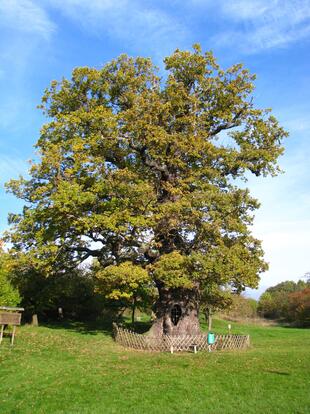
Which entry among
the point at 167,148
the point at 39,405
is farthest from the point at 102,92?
the point at 39,405

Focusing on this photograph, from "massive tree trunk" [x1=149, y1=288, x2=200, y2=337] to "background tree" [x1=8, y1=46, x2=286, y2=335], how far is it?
0.07m

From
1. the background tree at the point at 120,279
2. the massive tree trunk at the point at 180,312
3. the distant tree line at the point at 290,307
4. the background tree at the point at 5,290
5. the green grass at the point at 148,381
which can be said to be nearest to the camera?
the green grass at the point at 148,381

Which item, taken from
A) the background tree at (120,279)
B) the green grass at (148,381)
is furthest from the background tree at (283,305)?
the green grass at (148,381)

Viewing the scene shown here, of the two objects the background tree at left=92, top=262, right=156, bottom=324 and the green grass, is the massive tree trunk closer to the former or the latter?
the background tree at left=92, top=262, right=156, bottom=324

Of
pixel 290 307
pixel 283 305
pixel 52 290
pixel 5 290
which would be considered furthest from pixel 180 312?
pixel 283 305

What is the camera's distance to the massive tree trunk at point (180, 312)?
82.7 ft

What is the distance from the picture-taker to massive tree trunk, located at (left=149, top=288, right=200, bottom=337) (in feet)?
82.7

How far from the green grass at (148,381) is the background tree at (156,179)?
4874 millimetres

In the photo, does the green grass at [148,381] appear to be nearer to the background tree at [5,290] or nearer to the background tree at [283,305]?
the background tree at [5,290]

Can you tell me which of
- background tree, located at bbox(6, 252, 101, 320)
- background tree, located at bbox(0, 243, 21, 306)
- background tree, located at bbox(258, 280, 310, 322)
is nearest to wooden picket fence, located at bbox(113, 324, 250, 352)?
background tree, located at bbox(6, 252, 101, 320)

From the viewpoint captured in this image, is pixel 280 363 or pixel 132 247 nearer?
pixel 280 363

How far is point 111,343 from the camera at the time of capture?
960 inches

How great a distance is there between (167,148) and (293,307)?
49.5 meters

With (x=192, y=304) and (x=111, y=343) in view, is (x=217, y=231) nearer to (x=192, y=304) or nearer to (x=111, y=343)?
(x=192, y=304)
